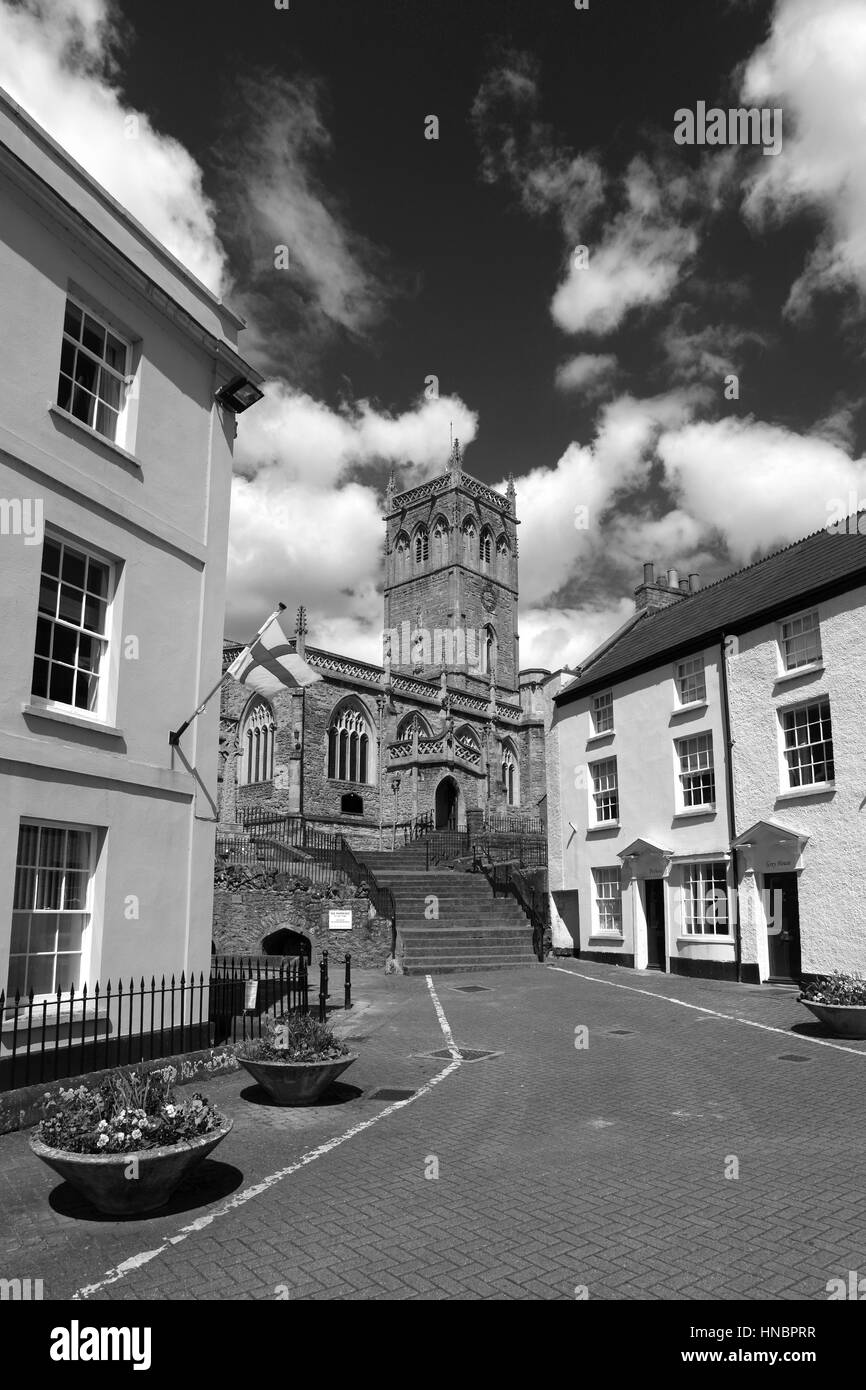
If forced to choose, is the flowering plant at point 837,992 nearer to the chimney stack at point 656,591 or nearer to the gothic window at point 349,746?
the chimney stack at point 656,591

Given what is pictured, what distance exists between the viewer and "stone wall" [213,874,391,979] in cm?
2362

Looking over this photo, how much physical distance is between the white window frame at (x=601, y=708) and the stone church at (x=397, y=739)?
11.2 m

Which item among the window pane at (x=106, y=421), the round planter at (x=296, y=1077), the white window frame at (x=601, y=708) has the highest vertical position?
the window pane at (x=106, y=421)

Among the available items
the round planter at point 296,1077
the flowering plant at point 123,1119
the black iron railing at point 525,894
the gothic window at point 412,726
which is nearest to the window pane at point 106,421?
the round planter at point 296,1077

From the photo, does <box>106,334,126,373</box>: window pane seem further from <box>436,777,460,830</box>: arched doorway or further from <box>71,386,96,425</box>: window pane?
<box>436,777,460,830</box>: arched doorway

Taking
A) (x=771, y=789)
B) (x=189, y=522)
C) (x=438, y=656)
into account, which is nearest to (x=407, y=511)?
(x=438, y=656)

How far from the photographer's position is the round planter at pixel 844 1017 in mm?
12906

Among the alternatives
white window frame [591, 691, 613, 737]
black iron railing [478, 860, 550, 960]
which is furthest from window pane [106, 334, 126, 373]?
black iron railing [478, 860, 550, 960]

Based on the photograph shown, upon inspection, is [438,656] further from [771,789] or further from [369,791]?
[771,789]

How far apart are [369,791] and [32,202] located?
118 feet

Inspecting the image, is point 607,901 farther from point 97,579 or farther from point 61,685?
point 61,685

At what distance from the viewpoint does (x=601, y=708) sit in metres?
26.7

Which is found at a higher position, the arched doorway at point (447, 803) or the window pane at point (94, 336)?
the window pane at point (94, 336)

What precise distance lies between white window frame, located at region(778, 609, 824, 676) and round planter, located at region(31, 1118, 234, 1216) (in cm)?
1666
